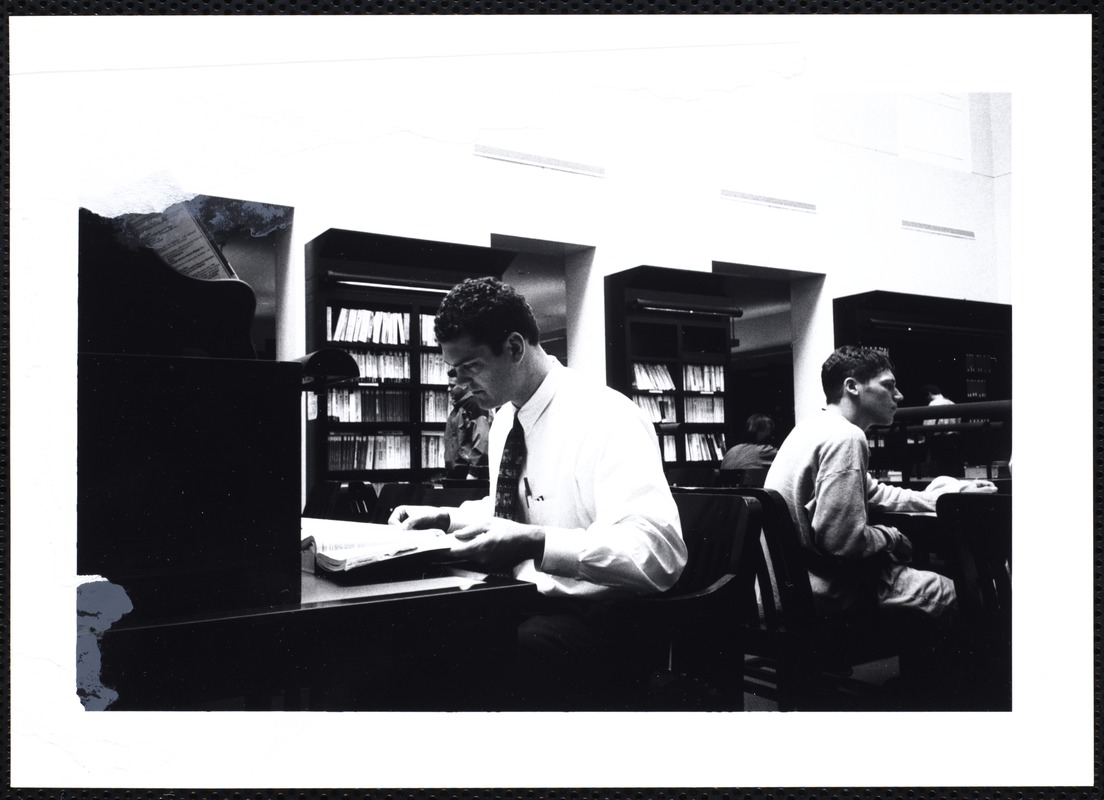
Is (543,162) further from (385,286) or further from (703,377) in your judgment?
(703,377)

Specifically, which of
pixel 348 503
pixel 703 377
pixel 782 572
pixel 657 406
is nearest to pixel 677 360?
A: pixel 703 377

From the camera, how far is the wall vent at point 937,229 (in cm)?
189

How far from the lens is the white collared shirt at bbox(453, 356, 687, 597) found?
4.55 ft

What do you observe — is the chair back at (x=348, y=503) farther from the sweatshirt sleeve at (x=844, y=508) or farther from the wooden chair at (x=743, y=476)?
the sweatshirt sleeve at (x=844, y=508)

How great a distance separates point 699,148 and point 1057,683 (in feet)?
4.66

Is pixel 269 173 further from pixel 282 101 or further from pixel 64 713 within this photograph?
pixel 64 713

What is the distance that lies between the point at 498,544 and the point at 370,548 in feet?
0.70

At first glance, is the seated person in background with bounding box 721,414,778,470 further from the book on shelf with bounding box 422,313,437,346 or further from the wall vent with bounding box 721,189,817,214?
the book on shelf with bounding box 422,313,437,346

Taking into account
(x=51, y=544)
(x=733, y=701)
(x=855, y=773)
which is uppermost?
(x=51, y=544)

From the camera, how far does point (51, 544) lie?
58.8 inches

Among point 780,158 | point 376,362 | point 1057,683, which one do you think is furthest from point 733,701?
point 376,362

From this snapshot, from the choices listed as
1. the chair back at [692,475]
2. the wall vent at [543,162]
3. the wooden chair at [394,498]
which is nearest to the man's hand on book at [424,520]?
the wall vent at [543,162]

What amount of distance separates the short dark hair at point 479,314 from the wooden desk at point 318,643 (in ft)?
1.84

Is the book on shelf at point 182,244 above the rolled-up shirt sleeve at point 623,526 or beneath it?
above
